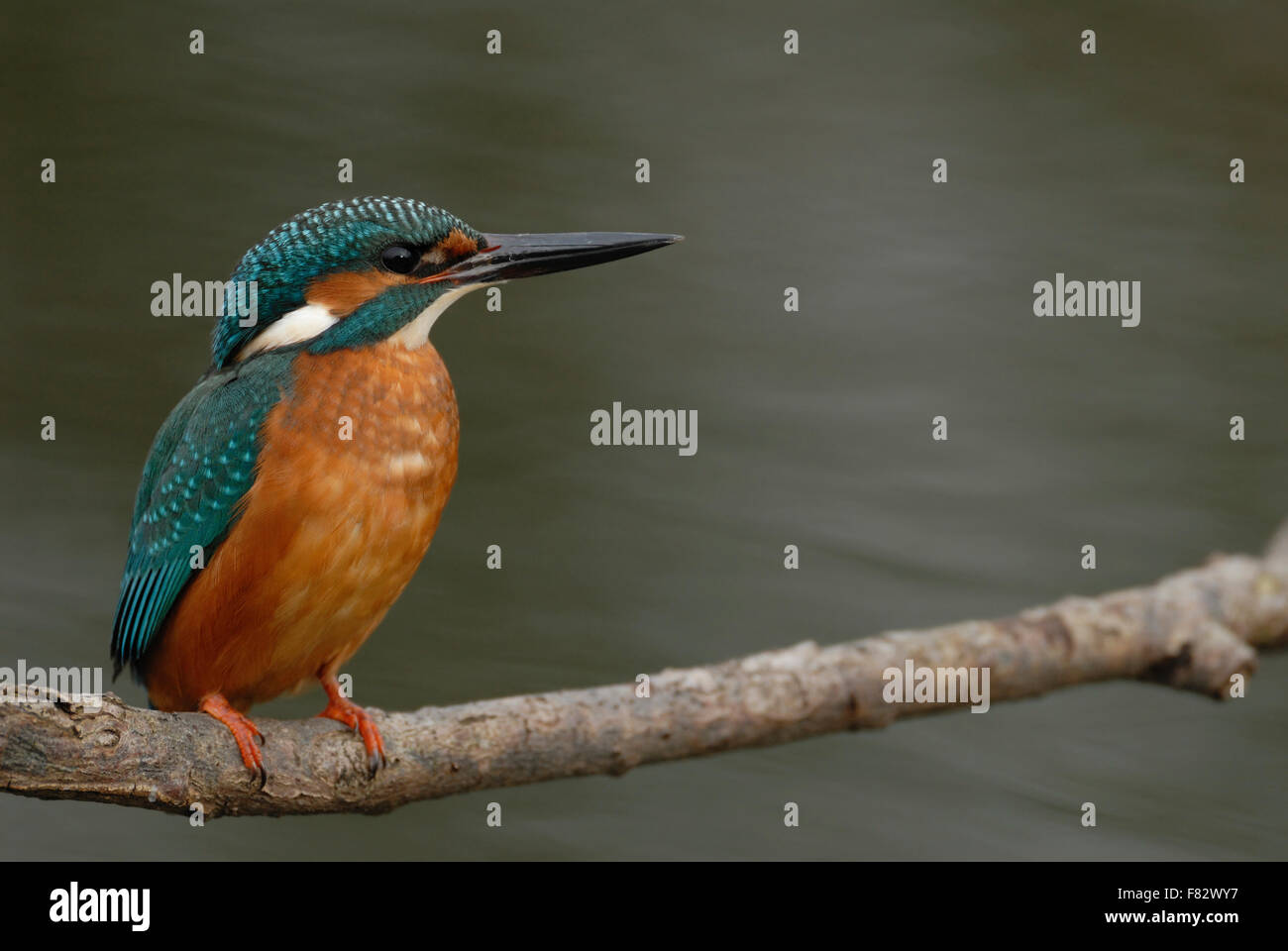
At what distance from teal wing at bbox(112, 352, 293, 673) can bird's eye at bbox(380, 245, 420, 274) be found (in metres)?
0.26

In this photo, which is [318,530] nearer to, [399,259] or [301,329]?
[301,329]

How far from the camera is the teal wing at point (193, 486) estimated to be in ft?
7.67

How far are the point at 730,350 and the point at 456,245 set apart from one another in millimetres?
2079

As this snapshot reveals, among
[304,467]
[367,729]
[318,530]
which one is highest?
[304,467]

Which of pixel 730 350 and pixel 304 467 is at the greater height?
pixel 730 350

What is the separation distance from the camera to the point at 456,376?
4047 millimetres

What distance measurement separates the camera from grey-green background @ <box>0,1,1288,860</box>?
12.5 feet

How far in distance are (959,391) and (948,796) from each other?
1405 mm

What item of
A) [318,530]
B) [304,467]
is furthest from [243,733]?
[304,467]

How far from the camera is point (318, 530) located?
2273 millimetres

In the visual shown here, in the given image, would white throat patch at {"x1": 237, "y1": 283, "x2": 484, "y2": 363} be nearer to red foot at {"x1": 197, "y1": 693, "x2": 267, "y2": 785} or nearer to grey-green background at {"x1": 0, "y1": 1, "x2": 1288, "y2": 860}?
red foot at {"x1": 197, "y1": 693, "x2": 267, "y2": 785}

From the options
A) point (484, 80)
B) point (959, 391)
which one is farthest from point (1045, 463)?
point (484, 80)

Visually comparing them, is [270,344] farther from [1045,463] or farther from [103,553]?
[1045,463]

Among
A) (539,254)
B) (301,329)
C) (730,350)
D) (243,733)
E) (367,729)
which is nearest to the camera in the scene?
(243,733)
